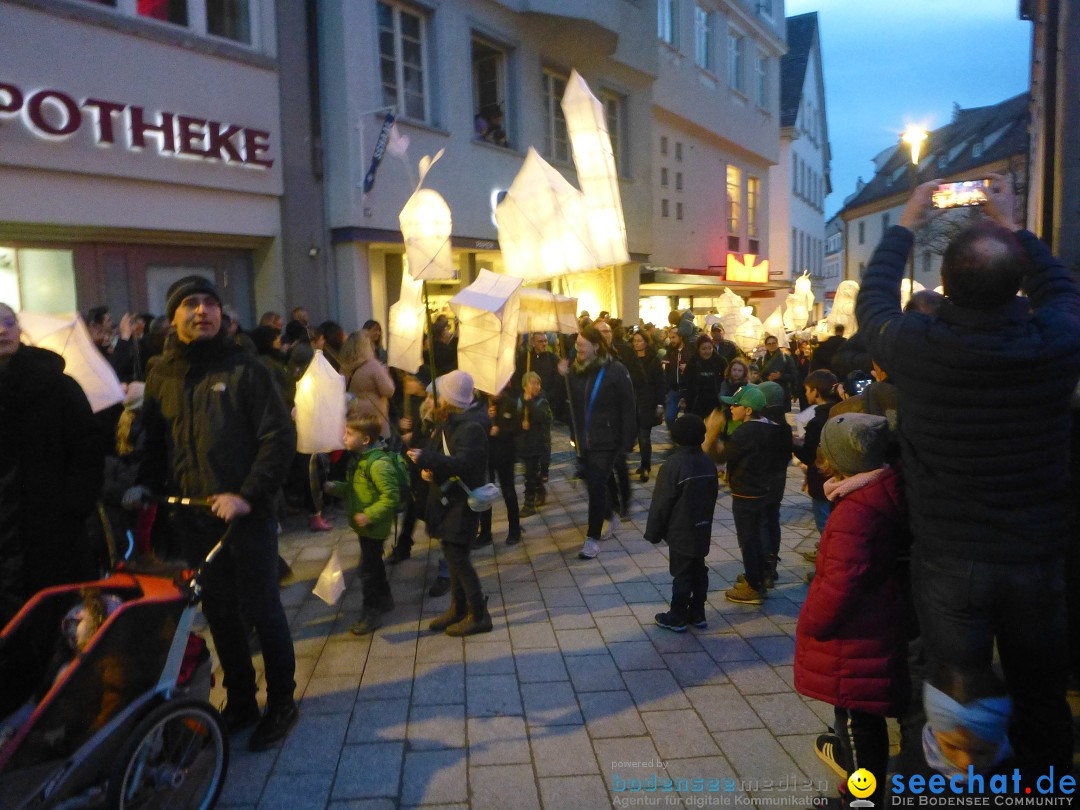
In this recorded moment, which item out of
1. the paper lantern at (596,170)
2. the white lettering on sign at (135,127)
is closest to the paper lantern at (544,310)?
the paper lantern at (596,170)

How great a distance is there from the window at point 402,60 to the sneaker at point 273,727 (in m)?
11.0

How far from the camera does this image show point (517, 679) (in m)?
4.34

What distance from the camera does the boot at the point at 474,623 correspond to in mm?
4938

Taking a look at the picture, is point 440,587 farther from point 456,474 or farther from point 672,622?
point 672,622

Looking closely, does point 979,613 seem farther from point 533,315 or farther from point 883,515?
point 533,315

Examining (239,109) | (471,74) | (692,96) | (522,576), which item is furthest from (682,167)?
(522,576)

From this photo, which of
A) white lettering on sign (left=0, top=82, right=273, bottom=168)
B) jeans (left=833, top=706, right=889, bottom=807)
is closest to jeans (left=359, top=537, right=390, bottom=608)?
jeans (left=833, top=706, right=889, bottom=807)

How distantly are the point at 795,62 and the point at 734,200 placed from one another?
62.5ft

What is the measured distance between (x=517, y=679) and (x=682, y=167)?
21.9m

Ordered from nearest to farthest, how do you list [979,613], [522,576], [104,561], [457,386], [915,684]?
1. [979,613]
2. [915,684]
3. [104,561]
4. [457,386]
5. [522,576]

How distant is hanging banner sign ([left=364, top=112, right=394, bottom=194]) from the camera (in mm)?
11602

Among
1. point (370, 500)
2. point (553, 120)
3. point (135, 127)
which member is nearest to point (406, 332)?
point (370, 500)

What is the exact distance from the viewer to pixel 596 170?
6648 mm

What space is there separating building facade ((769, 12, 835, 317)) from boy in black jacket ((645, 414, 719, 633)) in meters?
29.9
